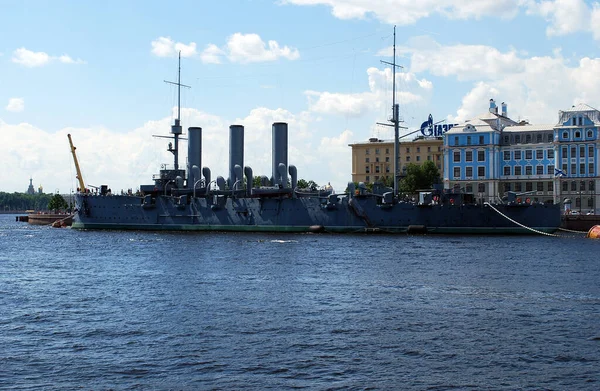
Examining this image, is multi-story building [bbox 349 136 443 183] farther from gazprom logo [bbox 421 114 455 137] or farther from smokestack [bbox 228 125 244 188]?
smokestack [bbox 228 125 244 188]

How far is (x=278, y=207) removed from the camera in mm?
71188

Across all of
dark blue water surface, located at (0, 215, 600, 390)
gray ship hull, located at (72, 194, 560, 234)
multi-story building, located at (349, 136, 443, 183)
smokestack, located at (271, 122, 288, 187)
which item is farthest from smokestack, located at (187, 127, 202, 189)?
multi-story building, located at (349, 136, 443, 183)

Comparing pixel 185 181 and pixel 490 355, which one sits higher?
pixel 185 181

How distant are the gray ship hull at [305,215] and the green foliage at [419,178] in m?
38.8

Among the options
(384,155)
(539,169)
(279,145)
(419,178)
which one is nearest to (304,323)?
(279,145)

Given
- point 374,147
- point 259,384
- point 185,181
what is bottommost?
point 259,384

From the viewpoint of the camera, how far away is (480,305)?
26.9 meters

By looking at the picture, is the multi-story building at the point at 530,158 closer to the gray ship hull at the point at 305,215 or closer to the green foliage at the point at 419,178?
the green foliage at the point at 419,178

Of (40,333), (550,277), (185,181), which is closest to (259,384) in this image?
(40,333)

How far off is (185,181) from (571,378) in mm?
68139

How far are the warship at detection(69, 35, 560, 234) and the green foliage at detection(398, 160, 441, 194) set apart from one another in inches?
1380

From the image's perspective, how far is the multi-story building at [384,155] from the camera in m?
131

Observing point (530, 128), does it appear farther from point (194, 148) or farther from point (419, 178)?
point (194, 148)

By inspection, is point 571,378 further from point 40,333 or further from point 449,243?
point 449,243
